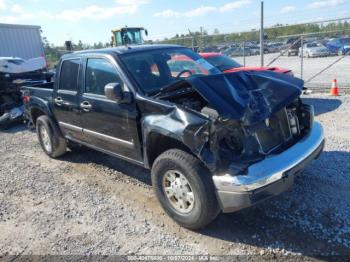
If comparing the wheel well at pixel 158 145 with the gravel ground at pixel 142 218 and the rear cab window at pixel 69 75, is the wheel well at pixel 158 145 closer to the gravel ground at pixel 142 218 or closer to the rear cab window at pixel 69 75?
the gravel ground at pixel 142 218

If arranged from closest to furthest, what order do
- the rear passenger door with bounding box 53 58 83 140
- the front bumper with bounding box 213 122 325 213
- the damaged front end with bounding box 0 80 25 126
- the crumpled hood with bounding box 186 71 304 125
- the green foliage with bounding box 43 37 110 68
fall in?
the front bumper with bounding box 213 122 325 213 → the crumpled hood with bounding box 186 71 304 125 → the rear passenger door with bounding box 53 58 83 140 → the damaged front end with bounding box 0 80 25 126 → the green foliage with bounding box 43 37 110 68

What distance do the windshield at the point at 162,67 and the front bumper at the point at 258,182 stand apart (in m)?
1.47

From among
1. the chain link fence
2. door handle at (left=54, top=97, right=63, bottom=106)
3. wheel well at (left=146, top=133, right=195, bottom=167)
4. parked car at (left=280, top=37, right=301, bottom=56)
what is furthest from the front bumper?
the chain link fence

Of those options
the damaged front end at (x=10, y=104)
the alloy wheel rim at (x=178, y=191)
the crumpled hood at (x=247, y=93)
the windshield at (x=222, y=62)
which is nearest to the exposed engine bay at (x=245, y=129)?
the crumpled hood at (x=247, y=93)

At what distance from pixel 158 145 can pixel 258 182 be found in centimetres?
135

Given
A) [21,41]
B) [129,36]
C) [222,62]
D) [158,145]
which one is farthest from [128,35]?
[158,145]

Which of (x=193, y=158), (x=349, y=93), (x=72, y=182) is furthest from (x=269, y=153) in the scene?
(x=349, y=93)

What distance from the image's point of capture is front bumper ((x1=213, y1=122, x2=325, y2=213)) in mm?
3166

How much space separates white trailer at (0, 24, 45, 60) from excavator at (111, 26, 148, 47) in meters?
4.50

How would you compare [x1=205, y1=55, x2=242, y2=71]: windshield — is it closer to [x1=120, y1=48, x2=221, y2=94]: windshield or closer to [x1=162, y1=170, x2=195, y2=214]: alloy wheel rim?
[x1=120, y1=48, x2=221, y2=94]: windshield

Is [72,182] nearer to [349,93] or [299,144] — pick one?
[299,144]

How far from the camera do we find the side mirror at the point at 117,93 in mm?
3975

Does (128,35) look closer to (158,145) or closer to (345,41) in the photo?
(345,41)

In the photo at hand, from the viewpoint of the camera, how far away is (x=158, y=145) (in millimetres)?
4055
